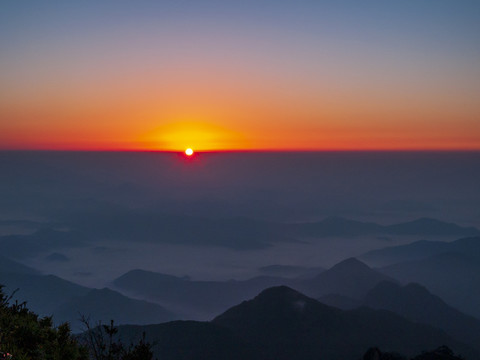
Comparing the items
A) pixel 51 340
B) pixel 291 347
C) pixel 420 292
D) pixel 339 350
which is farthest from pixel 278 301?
pixel 51 340

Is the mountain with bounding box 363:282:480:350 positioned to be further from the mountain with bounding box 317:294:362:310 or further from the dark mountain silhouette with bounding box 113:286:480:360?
the dark mountain silhouette with bounding box 113:286:480:360

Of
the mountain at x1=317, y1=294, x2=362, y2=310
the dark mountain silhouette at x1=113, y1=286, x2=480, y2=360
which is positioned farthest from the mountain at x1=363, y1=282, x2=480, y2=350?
the dark mountain silhouette at x1=113, y1=286, x2=480, y2=360

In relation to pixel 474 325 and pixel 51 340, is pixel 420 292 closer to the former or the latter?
pixel 474 325

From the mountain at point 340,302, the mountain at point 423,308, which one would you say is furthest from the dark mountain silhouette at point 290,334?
the mountain at point 340,302

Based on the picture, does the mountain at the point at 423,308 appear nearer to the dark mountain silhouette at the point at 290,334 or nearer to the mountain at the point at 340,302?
the mountain at the point at 340,302

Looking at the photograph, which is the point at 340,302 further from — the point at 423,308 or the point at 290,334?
the point at 290,334

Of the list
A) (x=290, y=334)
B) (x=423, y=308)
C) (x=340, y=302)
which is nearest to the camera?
(x=290, y=334)

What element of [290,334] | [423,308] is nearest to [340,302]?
[423,308]
